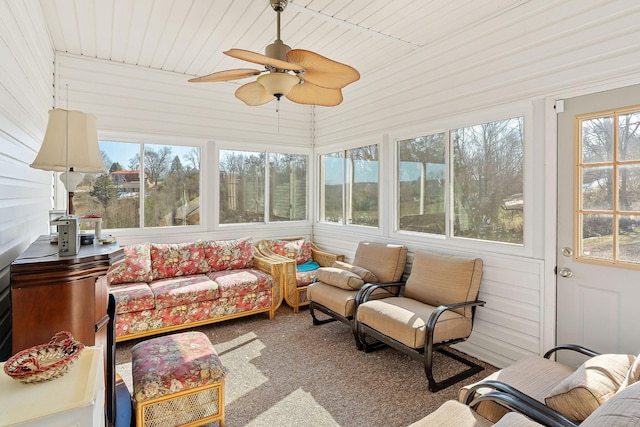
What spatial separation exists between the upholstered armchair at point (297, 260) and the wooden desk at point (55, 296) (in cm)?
297

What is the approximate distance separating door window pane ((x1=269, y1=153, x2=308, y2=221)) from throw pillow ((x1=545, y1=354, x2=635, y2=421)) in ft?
14.6

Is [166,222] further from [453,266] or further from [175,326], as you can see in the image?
[453,266]

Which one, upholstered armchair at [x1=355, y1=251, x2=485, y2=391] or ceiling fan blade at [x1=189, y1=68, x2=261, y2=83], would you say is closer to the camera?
ceiling fan blade at [x1=189, y1=68, x2=261, y2=83]

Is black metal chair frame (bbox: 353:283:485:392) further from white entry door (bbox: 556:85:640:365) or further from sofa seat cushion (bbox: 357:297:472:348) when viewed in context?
white entry door (bbox: 556:85:640:365)

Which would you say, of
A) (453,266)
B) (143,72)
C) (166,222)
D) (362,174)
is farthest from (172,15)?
(453,266)

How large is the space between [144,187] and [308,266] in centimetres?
249

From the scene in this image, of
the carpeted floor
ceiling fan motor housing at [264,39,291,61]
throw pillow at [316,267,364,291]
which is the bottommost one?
the carpeted floor

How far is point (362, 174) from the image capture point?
4.88 metres

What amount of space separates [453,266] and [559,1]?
2.27 m

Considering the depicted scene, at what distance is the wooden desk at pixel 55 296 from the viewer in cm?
139


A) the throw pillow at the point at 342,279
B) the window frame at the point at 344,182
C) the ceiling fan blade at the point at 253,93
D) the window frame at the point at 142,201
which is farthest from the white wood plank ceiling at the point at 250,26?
the throw pillow at the point at 342,279

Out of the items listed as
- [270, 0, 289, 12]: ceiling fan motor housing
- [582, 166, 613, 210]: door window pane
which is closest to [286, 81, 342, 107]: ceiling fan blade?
[270, 0, 289, 12]: ceiling fan motor housing

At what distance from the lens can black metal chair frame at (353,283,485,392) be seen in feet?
8.70

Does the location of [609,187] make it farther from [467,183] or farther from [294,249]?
[294,249]
